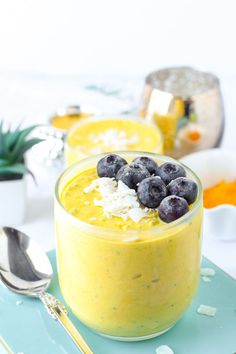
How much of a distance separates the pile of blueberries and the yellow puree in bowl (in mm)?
24

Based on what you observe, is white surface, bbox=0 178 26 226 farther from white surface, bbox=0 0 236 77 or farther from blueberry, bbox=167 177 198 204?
white surface, bbox=0 0 236 77

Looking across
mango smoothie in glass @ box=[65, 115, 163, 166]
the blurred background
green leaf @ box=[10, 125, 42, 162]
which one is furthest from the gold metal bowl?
the blurred background

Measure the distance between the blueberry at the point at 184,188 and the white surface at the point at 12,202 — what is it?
1.62 ft

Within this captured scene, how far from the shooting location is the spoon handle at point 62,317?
42.2 inches

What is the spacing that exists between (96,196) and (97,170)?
0.06 meters

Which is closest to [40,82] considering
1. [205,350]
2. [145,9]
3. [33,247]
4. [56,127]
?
[56,127]

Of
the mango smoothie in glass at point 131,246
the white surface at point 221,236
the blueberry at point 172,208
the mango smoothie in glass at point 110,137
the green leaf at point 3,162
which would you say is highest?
the blueberry at point 172,208

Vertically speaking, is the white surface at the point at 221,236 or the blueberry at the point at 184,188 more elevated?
the blueberry at the point at 184,188

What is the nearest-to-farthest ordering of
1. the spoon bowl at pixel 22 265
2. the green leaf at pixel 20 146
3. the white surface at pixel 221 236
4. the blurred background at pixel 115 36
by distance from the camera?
the spoon bowl at pixel 22 265 → the white surface at pixel 221 236 → the green leaf at pixel 20 146 → the blurred background at pixel 115 36

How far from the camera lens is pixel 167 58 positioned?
2.68 metres

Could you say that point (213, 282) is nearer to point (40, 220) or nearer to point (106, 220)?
point (106, 220)

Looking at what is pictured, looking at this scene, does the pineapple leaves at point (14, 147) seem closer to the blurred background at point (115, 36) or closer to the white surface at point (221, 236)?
the white surface at point (221, 236)

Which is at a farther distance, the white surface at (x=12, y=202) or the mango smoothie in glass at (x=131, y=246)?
the white surface at (x=12, y=202)

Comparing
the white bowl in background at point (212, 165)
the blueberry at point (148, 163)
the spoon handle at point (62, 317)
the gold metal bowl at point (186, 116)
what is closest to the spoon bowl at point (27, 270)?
the spoon handle at point (62, 317)
